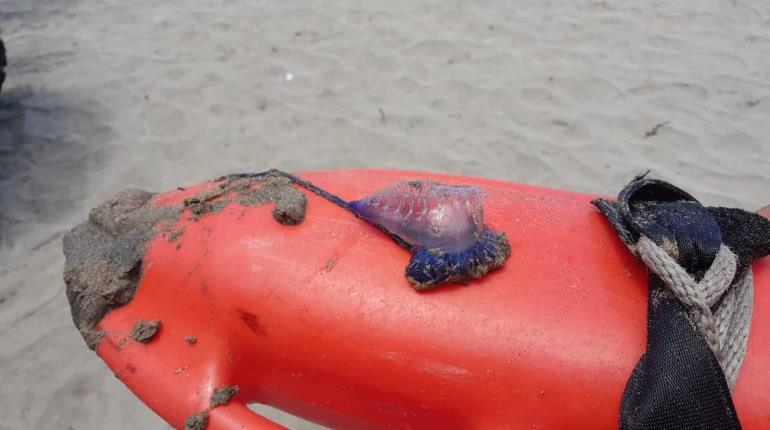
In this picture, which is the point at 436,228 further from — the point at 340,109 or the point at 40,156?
the point at 40,156

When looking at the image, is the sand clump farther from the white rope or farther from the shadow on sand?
the shadow on sand

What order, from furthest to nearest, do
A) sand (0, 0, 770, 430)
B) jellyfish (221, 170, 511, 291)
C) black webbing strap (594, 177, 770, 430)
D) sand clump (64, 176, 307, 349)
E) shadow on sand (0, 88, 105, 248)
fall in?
shadow on sand (0, 88, 105, 248)
sand (0, 0, 770, 430)
sand clump (64, 176, 307, 349)
jellyfish (221, 170, 511, 291)
black webbing strap (594, 177, 770, 430)

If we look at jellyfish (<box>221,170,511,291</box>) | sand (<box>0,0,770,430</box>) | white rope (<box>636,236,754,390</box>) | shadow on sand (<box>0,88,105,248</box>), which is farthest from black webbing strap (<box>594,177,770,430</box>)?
shadow on sand (<box>0,88,105,248</box>)

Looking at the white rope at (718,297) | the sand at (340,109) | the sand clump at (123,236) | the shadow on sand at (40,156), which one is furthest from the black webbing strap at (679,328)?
the shadow on sand at (40,156)

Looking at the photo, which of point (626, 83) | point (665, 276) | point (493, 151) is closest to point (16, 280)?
point (493, 151)

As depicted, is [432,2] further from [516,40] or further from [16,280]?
[16,280]

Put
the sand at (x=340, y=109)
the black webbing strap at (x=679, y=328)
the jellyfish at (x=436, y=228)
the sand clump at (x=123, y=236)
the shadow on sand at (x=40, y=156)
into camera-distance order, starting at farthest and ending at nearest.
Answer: the shadow on sand at (x=40, y=156), the sand at (x=340, y=109), the sand clump at (x=123, y=236), the jellyfish at (x=436, y=228), the black webbing strap at (x=679, y=328)

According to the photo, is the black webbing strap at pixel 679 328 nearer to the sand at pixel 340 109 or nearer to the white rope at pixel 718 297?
the white rope at pixel 718 297
